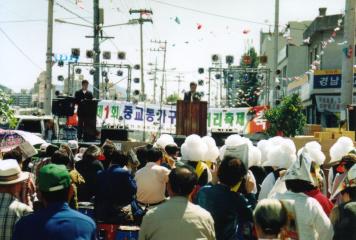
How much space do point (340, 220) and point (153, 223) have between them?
149 centimetres

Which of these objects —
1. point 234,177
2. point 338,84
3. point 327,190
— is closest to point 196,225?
point 234,177

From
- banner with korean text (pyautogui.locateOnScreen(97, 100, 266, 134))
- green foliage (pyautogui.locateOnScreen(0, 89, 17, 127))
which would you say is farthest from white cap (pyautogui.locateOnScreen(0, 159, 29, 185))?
banner with korean text (pyautogui.locateOnScreen(97, 100, 266, 134))

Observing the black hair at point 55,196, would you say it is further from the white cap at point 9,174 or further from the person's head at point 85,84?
the person's head at point 85,84

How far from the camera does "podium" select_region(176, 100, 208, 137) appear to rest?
1792 centimetres

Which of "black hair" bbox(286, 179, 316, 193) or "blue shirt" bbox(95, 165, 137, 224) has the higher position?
"black hair" bbox(286, 179, 316, 193)

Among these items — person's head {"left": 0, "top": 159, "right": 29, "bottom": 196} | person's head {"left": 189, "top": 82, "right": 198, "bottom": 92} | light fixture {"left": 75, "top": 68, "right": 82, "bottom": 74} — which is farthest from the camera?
light fixture {"left": 75, "top": 68, "right": 82, "bottom": 74}

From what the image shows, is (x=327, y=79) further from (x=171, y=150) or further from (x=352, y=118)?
(x=171, y=150)

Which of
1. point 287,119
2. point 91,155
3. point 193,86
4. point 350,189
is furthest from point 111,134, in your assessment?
point 350,189

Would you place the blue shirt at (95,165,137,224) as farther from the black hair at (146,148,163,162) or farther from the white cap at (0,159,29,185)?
the white cap at (0,159,29,185)

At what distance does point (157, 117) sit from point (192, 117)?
216 cm

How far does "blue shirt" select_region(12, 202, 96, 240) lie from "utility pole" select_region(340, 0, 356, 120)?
1330 centimetres

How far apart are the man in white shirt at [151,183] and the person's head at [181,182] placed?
306 centimetres

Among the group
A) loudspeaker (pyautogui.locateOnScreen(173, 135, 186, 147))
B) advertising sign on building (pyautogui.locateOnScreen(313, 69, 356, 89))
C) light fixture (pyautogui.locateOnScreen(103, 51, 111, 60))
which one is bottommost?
loudspeaker (pyautogui.locateOnScreen(173, 135, 186, 147))

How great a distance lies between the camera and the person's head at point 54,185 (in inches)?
167
